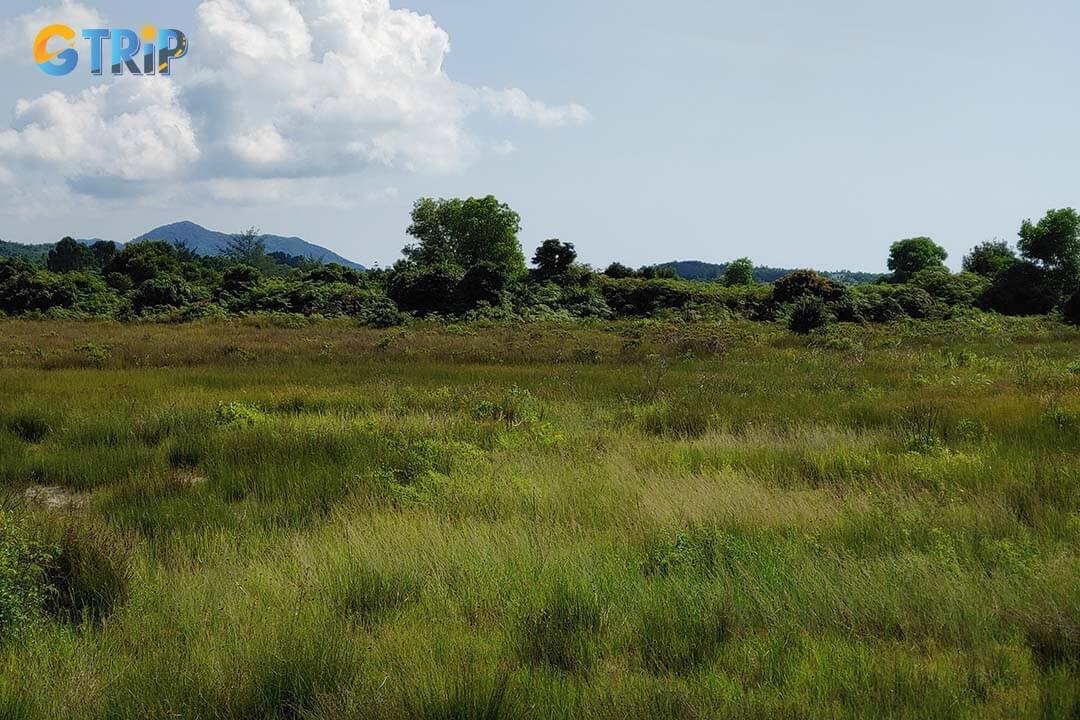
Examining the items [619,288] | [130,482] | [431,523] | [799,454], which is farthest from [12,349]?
[619,288]

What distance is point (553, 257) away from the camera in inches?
2201

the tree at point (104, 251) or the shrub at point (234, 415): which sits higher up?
the tree at point (104, 251)

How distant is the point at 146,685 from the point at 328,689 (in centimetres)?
86

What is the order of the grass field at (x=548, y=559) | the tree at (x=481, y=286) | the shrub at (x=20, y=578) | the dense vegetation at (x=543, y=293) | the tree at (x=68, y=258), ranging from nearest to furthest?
the grass field at (x=548, y=559) → the shrub at (x=20, y=578) → the dense vegetation at (x=543, y=293) → the tree at (x=481, y=286) → the tree at (x=68, y=258)

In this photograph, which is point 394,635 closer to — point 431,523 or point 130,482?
point 431,523

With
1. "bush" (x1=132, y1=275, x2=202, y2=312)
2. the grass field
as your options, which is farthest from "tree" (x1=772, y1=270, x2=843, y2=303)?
"bush" (x1=132, y1=275, x2=202, y2=312)

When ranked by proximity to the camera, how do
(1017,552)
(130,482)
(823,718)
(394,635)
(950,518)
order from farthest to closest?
(130,482), (950,518), (1017,552), (394,635), (823,718)

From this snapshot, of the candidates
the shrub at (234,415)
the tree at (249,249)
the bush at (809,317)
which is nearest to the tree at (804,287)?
the bush at (809,317)

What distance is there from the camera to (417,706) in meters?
3.01

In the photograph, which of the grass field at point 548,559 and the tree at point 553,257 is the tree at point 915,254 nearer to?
the tree at point 553,257

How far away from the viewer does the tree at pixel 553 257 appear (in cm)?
5569

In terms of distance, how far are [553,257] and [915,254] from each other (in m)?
54.0

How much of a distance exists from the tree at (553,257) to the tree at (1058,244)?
3364 centimetres

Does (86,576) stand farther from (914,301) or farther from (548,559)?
(914,301)
